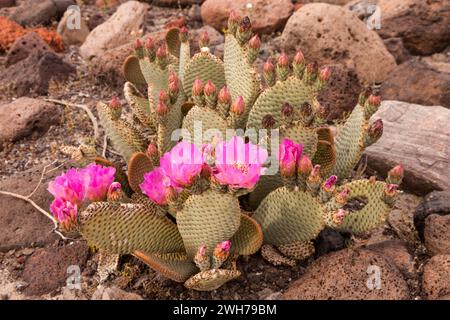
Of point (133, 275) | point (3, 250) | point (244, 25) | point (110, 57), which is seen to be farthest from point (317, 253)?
point (110, 57)

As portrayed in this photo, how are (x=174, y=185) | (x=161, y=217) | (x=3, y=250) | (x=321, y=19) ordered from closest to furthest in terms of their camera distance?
(x=174, y=185), (x=161, y=217), (x=3, y=250), (x=321, y=19)

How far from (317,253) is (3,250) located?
174cm

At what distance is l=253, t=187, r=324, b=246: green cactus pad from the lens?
111 inches

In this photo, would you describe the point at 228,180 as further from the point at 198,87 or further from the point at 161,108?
the point at 161,108

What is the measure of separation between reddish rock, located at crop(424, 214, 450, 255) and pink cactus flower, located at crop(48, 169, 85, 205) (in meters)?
1.84

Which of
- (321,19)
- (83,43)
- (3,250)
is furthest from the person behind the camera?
(83,43)

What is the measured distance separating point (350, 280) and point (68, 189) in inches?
52.5

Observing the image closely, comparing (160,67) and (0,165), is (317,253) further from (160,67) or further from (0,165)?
(0,165)

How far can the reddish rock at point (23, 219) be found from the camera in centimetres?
356

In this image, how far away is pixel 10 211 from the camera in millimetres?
3715

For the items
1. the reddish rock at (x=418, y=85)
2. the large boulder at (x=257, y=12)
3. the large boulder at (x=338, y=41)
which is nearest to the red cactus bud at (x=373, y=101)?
the reddish rock at (x=418, y=85)

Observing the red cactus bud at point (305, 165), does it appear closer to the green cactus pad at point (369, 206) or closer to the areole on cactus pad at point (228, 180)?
the areole on cactus pad at point (228, 180)

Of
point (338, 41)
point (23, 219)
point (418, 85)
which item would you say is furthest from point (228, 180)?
point (338, 41)

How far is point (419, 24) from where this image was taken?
5992 mm
